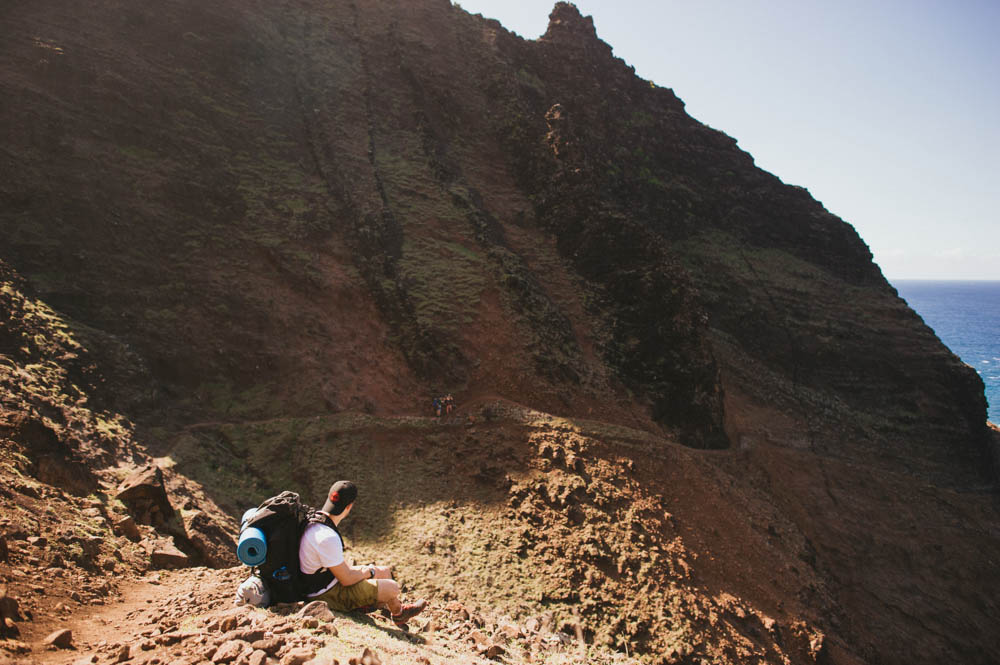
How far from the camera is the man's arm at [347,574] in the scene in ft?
17.6

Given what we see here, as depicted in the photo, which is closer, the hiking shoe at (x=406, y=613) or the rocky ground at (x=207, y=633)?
the rocky ground at (x=207, y=633)

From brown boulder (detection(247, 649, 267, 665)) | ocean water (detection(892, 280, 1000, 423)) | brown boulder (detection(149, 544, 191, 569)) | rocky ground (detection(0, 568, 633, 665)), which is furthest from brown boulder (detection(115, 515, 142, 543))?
ocean water (detection(892, 280, 1000, 423))

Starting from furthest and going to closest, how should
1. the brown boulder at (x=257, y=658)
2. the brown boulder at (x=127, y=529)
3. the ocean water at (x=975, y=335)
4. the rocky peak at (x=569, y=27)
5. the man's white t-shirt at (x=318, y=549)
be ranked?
the ocean water at (x=975, y=335), the rocky peak at (x=569, y=27), the brown boulder at (x=127, y=529), the man's white t-shirt at (x=318, y=549), the brown boulder at (x=257, y=658)

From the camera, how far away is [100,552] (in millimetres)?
6664

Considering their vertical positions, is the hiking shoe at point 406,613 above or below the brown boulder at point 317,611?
below

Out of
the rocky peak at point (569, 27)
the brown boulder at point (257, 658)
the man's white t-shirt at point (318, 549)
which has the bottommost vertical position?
the brown boulder at point (257, 658)

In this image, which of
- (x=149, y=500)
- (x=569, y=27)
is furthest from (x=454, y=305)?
(x=569, y=27)

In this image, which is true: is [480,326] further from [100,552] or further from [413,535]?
[100,552]

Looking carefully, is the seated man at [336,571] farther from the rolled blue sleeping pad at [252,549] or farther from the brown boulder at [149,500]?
the brown boulder at [149,500]

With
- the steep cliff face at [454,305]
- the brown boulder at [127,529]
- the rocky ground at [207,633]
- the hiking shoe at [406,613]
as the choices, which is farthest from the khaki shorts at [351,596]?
the steep cliff face at [454,305]

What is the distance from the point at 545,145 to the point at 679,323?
9.67m

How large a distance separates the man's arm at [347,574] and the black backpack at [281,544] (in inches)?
12.9

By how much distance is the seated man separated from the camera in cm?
520

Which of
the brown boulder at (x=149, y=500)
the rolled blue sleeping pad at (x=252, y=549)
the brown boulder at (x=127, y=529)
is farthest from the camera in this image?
the brown boulder at (x=149, y=500)
